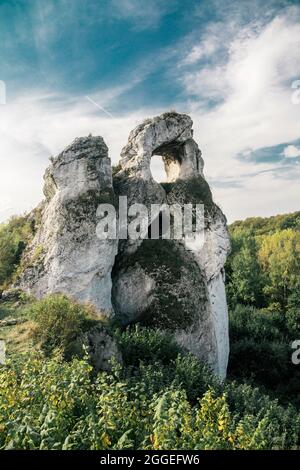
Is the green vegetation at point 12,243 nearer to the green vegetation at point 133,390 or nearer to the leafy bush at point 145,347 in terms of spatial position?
the green vegetation at point 133,390

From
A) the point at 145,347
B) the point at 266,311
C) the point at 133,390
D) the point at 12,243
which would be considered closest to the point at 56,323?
the point at 145,347

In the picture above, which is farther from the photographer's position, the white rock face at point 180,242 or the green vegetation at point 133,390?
the white rock face at point 180,242

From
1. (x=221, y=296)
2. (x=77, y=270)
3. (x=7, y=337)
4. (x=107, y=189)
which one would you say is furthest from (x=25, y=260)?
(x=221, y=296)

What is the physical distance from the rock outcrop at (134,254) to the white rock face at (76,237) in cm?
4

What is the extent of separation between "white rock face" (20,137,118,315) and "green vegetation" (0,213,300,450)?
106 centimetres

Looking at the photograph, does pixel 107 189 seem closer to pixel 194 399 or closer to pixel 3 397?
pixel 194 399

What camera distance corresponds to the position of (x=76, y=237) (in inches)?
598

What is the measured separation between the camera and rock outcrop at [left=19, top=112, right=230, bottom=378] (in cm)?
1512

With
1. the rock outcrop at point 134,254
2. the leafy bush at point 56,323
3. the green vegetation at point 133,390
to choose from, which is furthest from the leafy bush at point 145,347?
the rock outcrop at point 134,254

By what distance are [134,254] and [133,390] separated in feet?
26.9

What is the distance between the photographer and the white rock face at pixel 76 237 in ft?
48.8

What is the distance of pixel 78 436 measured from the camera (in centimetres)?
593

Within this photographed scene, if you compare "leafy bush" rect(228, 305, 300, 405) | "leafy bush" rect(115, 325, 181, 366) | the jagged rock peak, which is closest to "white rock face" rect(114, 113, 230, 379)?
the jagged rock peak

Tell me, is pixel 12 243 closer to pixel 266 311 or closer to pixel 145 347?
pixel 145 347
